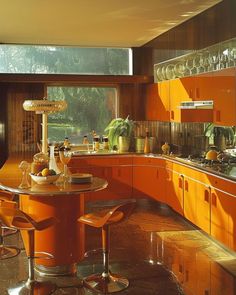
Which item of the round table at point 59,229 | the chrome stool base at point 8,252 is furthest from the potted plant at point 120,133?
the round table at point 59,229

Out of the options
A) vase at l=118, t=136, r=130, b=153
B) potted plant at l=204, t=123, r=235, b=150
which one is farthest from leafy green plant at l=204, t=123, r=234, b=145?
vase at l=118, t=136, r=130, b=153

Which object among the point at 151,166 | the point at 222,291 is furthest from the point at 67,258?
the point at 151,166

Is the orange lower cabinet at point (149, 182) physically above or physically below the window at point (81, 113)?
below

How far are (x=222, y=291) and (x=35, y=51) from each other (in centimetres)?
575

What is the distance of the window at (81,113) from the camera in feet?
27.5

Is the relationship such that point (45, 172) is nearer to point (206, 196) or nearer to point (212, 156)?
point (206, 196)

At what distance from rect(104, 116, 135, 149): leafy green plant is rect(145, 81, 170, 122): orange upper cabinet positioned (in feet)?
1.38

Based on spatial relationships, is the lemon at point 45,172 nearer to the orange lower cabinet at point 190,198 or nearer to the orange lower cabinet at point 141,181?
Result: the orange lower cabinet at point 190,198

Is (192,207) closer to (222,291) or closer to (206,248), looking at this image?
(206,248)

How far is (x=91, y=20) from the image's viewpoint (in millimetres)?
6293

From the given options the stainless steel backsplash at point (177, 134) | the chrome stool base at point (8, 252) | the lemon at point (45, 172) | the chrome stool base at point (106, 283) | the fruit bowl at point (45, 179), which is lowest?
the chrome stool base at point (106, 283)

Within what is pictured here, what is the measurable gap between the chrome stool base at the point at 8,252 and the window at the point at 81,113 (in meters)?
3.50

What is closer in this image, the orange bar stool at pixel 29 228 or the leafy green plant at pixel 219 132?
the orange bar stool at pixel 29 228

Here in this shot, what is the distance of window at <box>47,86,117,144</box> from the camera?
8383mm
